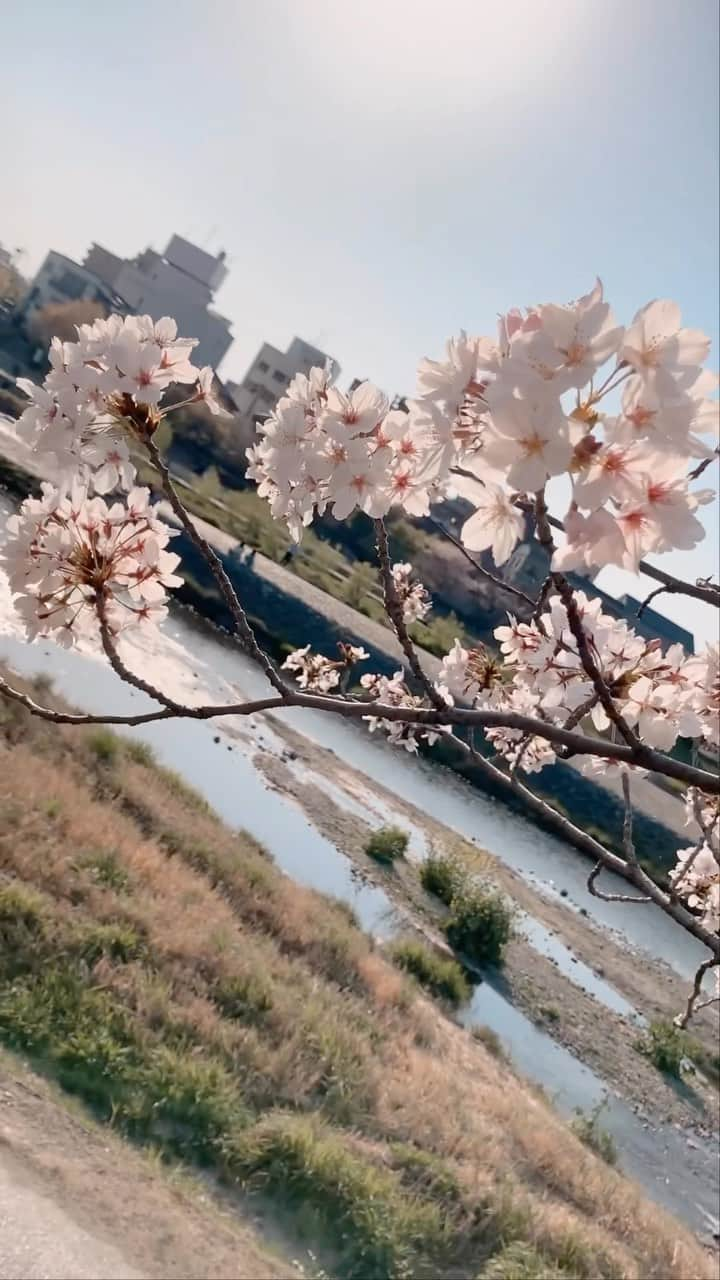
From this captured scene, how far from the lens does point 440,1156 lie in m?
6.46

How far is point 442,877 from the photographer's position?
15250mm

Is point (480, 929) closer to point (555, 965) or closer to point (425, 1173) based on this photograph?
point (555, 965)

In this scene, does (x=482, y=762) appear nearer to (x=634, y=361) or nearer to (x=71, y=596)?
(x=71, y=596)

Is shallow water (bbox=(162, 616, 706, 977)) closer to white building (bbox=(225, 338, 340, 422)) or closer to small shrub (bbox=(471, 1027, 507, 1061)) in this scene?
small shrub (bbox=(471, 1027, 507, 1061))

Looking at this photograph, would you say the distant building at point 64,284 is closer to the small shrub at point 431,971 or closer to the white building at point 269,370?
the white building at point 269,370

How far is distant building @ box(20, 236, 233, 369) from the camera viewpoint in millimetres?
64625

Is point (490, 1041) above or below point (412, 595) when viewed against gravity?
below

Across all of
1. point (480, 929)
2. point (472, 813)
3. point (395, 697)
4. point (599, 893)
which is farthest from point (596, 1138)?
point (472, 813)

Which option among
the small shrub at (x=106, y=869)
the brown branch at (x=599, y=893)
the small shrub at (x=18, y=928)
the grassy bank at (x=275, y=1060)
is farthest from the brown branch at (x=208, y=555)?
the small shrub at (x=106, y=869)

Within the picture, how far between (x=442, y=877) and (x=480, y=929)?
4.86 ft

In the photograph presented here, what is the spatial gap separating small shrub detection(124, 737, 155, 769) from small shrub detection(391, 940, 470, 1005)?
4.02 meters

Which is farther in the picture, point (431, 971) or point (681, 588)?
point (431, 971)

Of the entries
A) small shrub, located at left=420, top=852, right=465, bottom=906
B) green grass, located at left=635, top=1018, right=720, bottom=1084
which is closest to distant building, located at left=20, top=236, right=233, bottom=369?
small shrub, located at left=420, top=852, right=465, bottom=906

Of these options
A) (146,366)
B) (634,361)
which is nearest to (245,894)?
(146,366)
